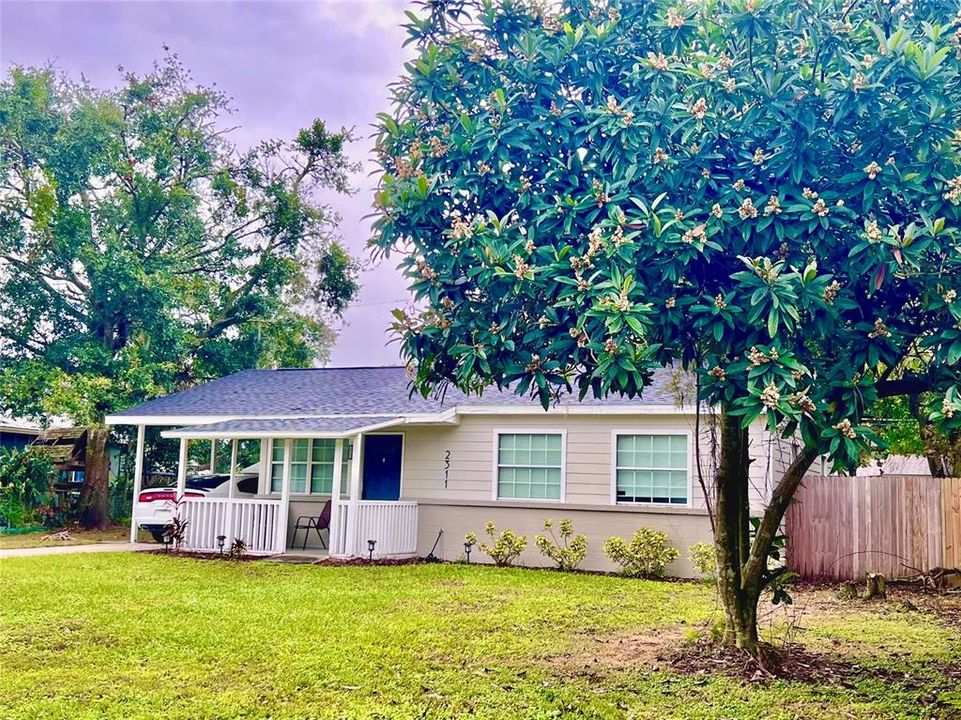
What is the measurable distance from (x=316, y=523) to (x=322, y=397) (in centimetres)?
231

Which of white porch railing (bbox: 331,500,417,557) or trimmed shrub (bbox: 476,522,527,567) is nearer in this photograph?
trimmed shrub (bbox: 476,522,527,567)

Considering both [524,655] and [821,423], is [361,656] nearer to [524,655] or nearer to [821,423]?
[524,655]

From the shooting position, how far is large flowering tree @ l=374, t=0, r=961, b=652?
4.74 metres

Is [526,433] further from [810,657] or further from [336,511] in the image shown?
[810,657]

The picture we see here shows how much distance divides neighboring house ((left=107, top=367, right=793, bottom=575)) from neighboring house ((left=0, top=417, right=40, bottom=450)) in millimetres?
10511

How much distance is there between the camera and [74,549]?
47.4 ft

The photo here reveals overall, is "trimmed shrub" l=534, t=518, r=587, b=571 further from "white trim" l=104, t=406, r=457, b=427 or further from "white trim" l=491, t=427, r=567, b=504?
"white trim" l=104, t=406, r=457, b=427

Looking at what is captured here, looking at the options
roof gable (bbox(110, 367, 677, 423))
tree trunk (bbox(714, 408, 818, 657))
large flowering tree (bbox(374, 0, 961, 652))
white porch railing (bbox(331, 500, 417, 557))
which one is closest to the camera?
large flowering tree (bbox(374, 0, 961, 652))

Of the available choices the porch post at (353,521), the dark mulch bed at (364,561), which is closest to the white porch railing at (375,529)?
the porch post at (353,521)

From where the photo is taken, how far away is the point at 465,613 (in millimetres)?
8836

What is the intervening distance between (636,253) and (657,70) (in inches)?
46.2

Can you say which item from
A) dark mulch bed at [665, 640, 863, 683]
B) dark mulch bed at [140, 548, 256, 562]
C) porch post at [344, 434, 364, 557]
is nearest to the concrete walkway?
dark mulch bed at [140, 548, 256, 562]

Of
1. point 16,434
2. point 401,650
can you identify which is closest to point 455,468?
point 401,650

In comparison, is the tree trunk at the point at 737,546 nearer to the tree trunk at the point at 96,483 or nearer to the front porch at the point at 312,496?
the front porch at the point at 312,496
